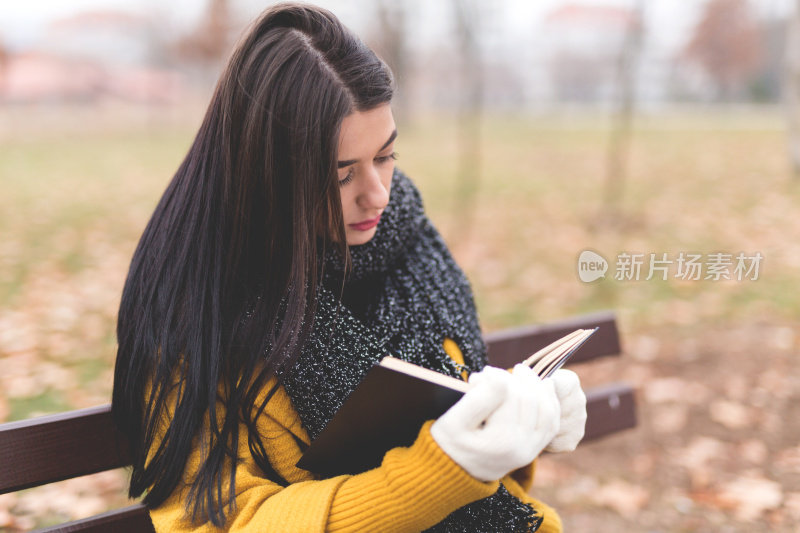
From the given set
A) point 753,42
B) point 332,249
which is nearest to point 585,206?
point 332,249

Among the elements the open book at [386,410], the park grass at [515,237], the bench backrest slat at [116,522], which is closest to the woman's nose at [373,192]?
the open book at [386,410]

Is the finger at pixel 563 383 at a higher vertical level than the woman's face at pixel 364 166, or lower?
lower

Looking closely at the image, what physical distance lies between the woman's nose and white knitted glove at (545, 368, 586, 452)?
1.52ft

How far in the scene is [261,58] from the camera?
1292 mm

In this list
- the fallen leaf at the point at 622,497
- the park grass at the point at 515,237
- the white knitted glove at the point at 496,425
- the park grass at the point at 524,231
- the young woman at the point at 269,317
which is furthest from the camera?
the park grass at the point at 524,231

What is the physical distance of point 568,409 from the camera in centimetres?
125

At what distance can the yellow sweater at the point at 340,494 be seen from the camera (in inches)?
44.4

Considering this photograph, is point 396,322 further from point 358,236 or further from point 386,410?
point 386,410

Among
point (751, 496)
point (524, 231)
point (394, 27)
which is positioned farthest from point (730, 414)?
point (394, 27)

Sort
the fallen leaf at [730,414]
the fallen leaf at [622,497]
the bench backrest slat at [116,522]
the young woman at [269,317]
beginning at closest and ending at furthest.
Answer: the young woman at [269,317], the bench backrest slat at [116,522], the fallen leaf at [622,497], the fallen leaf at [730,414]

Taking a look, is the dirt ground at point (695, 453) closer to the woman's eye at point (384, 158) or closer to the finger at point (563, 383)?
the finger at point (563, 383)

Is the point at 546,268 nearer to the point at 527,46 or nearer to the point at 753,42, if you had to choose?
the point at 753,42

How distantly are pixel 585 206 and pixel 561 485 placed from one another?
6511 millimetres

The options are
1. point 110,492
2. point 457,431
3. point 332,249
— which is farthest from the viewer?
point 110,492
